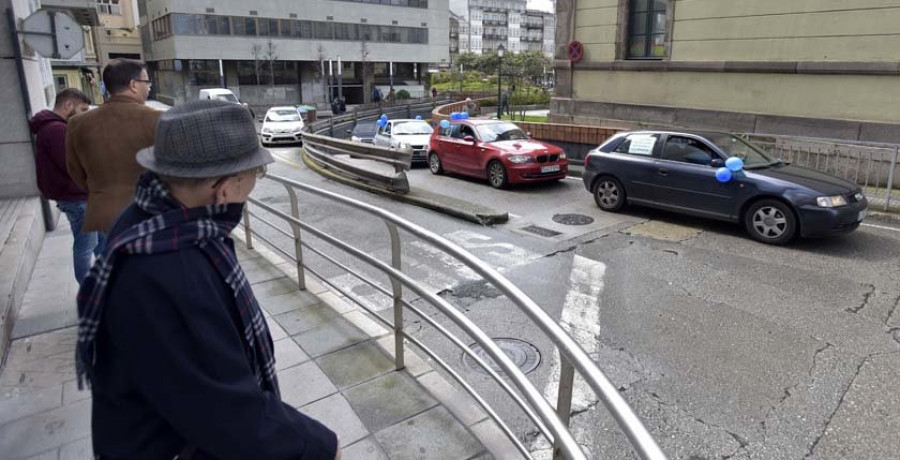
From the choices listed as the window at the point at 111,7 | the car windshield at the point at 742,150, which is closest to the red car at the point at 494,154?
the car windshield at the point at 742,150

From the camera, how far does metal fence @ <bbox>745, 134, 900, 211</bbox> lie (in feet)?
35.0

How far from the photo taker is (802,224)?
7906 mm

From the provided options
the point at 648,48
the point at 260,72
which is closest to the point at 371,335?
the point at 648,48

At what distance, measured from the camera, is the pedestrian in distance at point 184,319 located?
1.35 metres

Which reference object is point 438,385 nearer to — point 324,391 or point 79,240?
point 324,391

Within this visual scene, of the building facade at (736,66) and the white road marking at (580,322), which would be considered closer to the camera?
the white road marking at (580,322)

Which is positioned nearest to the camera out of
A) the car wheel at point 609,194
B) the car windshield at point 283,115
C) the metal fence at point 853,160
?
the car wheel at point 609,194

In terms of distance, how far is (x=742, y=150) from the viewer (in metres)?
9.25

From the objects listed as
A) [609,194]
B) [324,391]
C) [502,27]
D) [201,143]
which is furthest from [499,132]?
[502,27]

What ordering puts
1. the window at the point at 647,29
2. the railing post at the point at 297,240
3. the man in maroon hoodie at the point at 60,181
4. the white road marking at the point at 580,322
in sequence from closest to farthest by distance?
the white road marking at the point at 580,322 < the man in maroon hoodie at the point at 60,181 < the railing post at the point at 297,240 < the window at the point at 647,29

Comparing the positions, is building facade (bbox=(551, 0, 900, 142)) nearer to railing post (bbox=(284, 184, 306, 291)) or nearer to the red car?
the red car

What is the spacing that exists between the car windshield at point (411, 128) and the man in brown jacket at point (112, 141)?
15302mm

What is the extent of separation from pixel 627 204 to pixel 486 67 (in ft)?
260

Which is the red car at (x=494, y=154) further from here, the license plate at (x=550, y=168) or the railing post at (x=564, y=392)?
the railing post at (x=564, y=392)
